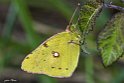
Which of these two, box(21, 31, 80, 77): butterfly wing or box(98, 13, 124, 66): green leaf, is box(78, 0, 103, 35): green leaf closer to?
box(98, 13, 124, 66): green leaf

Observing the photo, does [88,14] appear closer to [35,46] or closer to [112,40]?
[112,40]

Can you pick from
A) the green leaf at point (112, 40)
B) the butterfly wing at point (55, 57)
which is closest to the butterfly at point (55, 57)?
the butterfly wing at point (55, 57)

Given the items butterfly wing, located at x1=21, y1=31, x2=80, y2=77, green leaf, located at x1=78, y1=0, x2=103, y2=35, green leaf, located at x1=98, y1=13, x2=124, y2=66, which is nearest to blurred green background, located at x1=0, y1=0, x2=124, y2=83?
butterfly wing, located at x1=21, y1=31, x2=80, y2=77

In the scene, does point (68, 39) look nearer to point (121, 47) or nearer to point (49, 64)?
point (49, 64)

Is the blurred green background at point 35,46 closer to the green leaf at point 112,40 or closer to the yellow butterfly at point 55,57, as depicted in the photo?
the yellow butterfly at point 55,57

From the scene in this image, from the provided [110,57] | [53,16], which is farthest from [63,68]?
[53,16]
